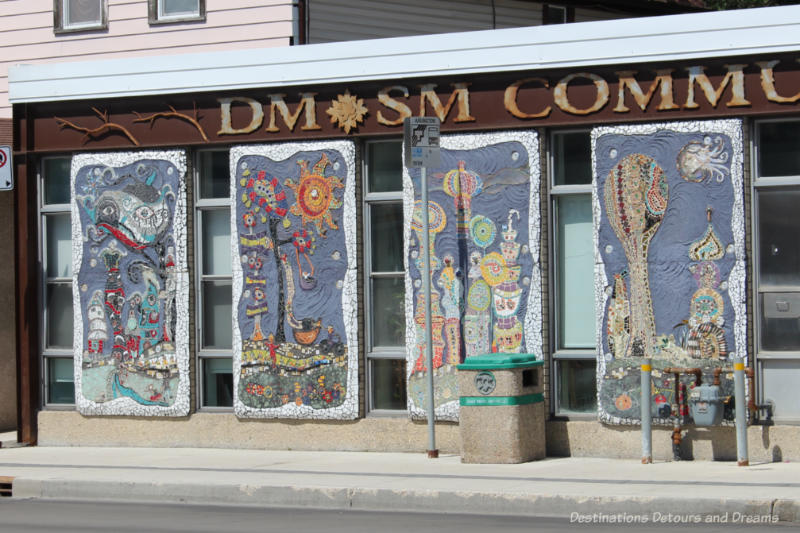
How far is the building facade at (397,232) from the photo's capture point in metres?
13.4

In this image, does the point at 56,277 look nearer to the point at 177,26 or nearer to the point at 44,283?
the point at 44,283

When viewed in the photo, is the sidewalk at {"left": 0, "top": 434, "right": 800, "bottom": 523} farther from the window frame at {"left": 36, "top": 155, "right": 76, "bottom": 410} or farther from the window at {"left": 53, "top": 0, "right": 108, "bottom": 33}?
the window at {"left": 53, "top": 0, "right": 108, "bottom": 33}

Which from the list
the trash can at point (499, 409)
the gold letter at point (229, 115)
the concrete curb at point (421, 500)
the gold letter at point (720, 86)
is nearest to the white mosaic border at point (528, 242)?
the trash can at point (499, 409)

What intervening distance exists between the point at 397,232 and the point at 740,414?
4486 mm

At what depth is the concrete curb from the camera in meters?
10.5

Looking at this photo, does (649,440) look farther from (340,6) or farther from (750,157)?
(340,6)

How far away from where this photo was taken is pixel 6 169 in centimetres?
1580

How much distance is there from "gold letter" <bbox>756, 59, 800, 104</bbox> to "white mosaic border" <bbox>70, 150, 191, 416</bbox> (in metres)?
6.80

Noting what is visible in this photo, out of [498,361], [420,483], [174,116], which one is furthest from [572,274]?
[174,116]

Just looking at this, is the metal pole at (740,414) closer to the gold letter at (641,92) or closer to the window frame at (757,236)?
the window frame at (757,236)

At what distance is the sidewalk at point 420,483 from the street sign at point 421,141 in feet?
10.4

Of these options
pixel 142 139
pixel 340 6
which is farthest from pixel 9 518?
pixel 340 6

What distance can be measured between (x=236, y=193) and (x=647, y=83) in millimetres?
4992

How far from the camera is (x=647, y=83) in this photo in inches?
542
